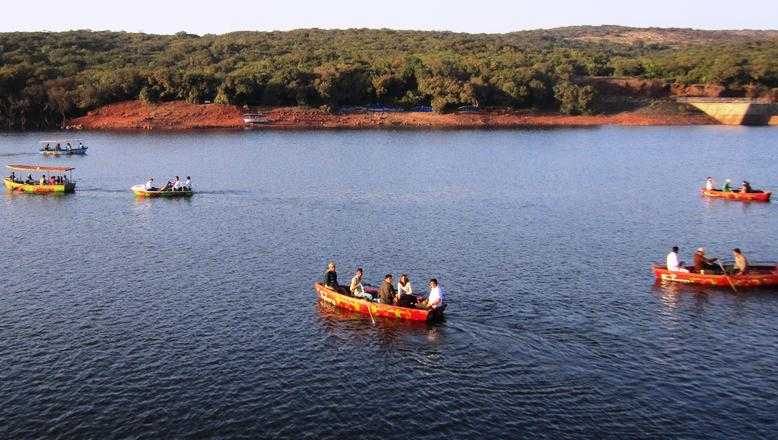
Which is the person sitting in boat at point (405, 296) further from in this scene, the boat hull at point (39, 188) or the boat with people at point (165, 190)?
the boat hull at point (39, 188)

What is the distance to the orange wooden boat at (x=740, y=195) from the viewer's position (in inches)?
2933

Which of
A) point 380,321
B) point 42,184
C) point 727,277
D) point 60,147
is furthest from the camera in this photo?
point 60,147

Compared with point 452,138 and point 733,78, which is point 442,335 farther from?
point 733,78

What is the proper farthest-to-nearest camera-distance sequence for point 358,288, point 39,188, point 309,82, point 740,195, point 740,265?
point 309,82
point 39,188
point 740,195
point 740,265
point 358,288

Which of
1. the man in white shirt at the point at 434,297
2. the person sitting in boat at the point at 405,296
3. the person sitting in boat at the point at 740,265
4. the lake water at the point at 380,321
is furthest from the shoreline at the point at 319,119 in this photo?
the man in white shirt at the point at 434,297

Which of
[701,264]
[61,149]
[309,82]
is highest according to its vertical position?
[309,82]

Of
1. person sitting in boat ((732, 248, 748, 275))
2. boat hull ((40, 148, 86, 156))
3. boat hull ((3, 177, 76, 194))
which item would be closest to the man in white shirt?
person sitting in boat ((732, 248, 748, 275))

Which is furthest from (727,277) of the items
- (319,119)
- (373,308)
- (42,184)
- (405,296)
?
(319,119)

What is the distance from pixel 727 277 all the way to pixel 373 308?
22787 millimetres

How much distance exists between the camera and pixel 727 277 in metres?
47.0

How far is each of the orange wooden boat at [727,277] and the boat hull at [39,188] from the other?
6163 cm

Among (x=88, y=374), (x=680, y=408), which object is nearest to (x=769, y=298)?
(x=680, y=408)

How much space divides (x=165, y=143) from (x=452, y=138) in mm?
51101

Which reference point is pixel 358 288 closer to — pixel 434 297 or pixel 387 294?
pixel 387 294
